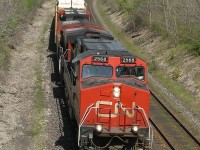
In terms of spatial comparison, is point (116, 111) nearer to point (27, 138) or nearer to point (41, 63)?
point (27, 138)

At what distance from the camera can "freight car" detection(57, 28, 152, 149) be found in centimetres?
1258

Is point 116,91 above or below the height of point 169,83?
above

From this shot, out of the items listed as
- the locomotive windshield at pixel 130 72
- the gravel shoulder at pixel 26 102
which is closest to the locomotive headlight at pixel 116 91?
the locomotive windshield at pixel 130 72

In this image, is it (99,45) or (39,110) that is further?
(39,110)

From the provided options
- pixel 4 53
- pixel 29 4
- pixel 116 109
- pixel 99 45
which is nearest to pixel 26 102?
pixel 99 45

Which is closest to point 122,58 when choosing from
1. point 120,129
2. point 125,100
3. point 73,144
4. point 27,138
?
point 125,100

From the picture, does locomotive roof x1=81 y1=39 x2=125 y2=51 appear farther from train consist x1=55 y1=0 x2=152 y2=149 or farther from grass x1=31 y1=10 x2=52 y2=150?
grass x1=31 y1=10 x2=52 y2=150

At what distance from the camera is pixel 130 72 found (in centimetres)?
1328

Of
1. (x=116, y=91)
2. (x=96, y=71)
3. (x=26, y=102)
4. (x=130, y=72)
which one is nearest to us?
(x=116, y=91)

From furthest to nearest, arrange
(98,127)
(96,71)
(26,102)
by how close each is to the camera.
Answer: (26,102), (96,71), (98,127)

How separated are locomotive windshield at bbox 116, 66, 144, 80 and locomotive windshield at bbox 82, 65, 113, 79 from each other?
308 mm

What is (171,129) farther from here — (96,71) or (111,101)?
(96,71)

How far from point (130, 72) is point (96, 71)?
3.83ft

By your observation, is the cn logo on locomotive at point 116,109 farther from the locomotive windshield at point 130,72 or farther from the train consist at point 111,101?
the locomotive windshield at point 130,72
